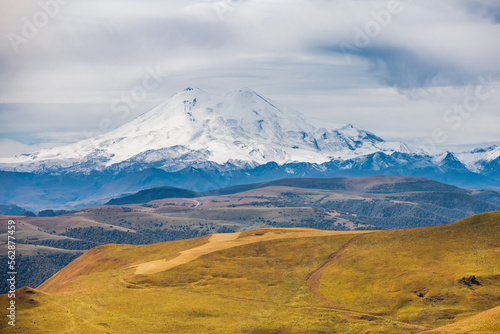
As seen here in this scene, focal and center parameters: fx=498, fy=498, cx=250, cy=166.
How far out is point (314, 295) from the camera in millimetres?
164250

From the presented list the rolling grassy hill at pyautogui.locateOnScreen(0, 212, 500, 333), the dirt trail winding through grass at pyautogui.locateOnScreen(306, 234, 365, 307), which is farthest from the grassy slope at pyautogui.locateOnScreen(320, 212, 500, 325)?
the dirt trail winding through grass at pyautogui.locateOnScreen(306, 234, 365, 307)

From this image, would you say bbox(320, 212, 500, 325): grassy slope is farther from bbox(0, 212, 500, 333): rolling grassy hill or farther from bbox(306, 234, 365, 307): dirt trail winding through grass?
bbox(306, 234, 365, 307): dirt trail winding through grass

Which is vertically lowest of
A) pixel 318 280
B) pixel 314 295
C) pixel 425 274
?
pixel 314 295

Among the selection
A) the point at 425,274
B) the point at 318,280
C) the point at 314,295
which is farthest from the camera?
the point at 318,280

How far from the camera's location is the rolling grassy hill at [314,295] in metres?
132

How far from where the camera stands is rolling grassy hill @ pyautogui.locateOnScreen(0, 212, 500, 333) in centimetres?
13225

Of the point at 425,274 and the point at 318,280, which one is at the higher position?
the point at 425,274

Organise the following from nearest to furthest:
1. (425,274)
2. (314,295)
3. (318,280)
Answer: (425,274) < (314,295) < (318,280)

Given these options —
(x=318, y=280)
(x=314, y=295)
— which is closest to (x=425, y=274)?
(x=314, y=295)

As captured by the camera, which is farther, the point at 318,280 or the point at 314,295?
the point at 318,280

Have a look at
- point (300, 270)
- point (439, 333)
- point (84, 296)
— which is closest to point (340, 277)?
point (300, 270)

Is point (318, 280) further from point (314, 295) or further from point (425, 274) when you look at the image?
point (425, 274)

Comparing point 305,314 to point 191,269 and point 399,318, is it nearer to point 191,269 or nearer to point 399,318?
point 399,318

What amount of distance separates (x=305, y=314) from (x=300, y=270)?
4685cm
